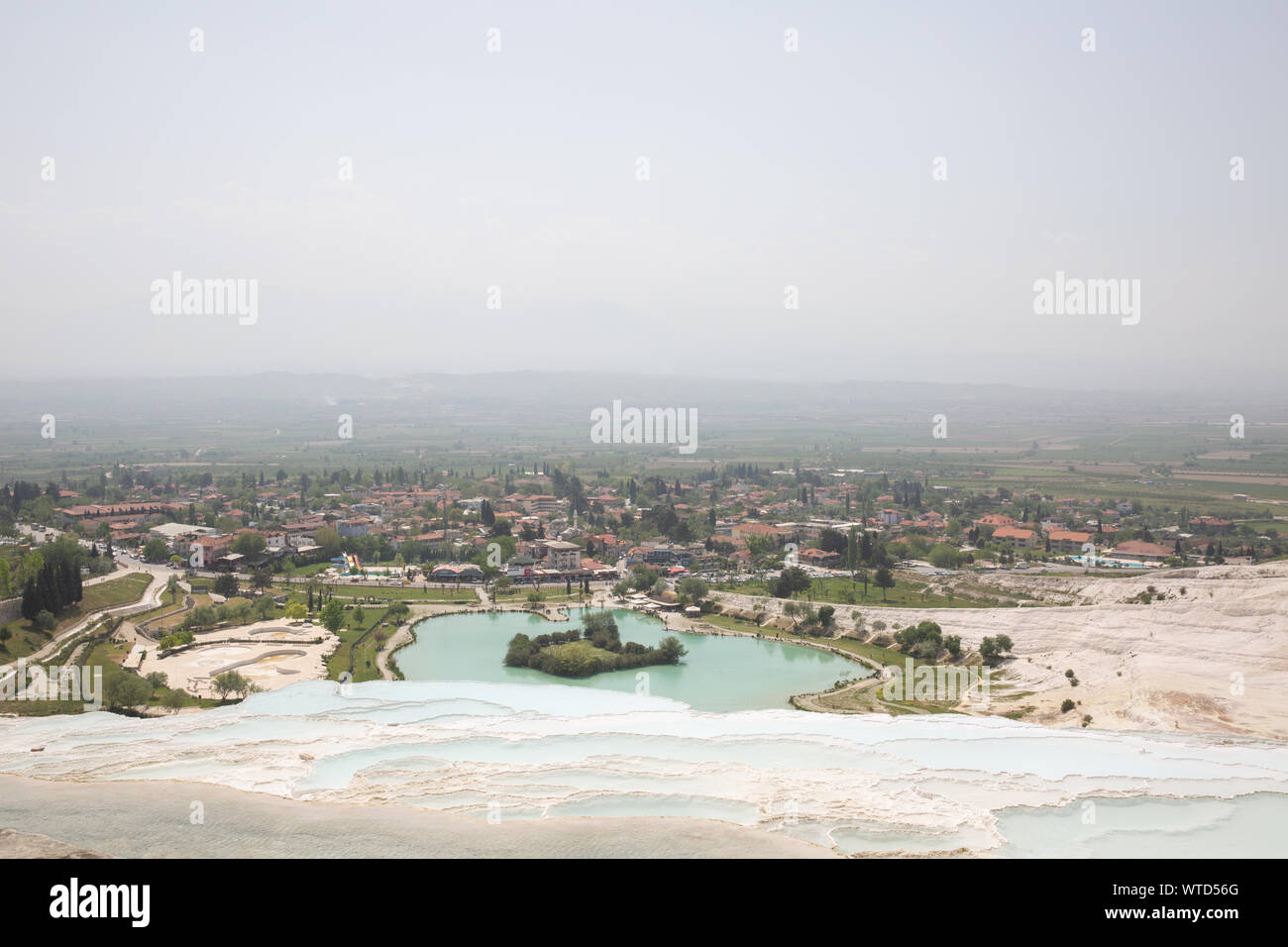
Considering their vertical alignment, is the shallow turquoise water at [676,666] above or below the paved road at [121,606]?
below

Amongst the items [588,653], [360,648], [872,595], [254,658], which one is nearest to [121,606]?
[254,658]

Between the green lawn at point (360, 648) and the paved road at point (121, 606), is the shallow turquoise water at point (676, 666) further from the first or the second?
the paved road at point (121, 606)

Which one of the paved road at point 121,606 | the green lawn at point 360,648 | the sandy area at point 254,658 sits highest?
the paved road at point 121,606

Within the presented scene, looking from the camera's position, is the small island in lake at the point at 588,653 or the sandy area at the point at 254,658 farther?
the small island in lake at the point at 588,653

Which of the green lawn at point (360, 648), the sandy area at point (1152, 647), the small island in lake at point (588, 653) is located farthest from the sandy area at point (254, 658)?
the sandy area at point (1152, 647)

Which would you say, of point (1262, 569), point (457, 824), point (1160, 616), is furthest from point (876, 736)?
point (1262, 569)

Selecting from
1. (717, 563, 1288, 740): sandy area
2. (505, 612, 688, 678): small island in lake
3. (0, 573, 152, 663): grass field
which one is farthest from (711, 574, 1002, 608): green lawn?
(0, 573, 152, 663): grass field

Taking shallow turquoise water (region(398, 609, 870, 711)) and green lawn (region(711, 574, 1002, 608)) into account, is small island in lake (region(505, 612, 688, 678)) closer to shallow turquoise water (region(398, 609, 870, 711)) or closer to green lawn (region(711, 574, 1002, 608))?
shallow turquoise water (region(398, 609, 870, 711))
